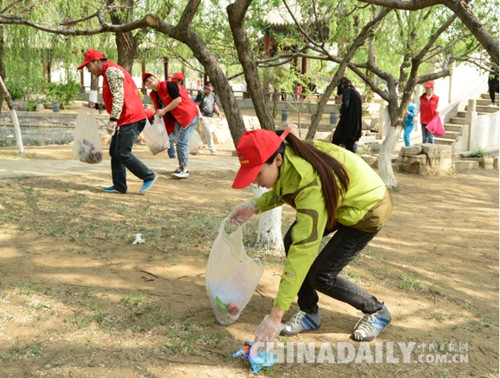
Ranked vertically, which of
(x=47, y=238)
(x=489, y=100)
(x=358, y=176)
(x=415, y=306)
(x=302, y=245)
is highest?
(x=489, y=100)

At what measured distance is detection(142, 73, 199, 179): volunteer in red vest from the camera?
716 centimetres

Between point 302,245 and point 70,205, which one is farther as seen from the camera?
point 70,205

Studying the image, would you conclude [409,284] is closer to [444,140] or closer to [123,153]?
[123,153]

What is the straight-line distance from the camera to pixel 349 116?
8.31m

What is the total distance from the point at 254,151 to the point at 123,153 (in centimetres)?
384

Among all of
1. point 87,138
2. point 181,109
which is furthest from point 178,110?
point 87,138

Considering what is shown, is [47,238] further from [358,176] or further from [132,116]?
[358,176]

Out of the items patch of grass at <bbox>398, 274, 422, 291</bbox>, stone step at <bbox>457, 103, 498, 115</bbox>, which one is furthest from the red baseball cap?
stone step at <bbox>457, 103, 498, 115</bbox>

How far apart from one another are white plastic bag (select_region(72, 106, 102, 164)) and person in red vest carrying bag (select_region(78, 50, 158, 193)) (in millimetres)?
235

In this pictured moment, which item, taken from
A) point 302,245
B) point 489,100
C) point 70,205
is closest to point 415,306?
point 302,245

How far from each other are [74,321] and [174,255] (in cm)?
129

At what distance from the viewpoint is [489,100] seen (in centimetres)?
1529

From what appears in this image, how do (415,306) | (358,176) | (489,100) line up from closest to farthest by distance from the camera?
1. (358,176)
2. (415,306)
3. (489,100)

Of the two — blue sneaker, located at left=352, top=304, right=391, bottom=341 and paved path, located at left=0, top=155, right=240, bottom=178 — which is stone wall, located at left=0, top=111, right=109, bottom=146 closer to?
paved path, located at left=0, top=155, right=240, bottom=178
